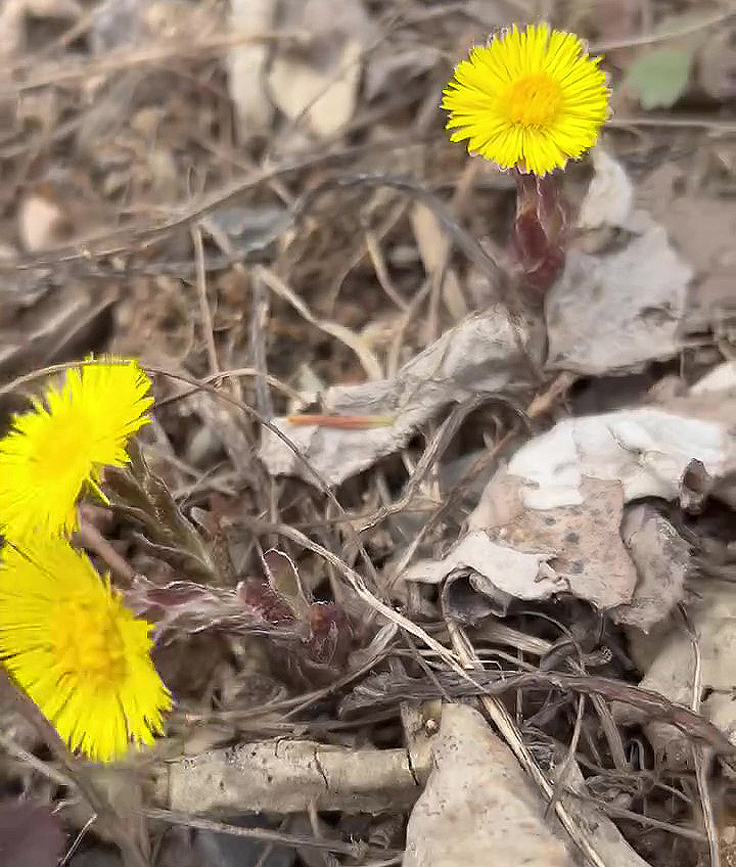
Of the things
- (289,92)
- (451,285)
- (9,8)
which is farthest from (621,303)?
(9,8)

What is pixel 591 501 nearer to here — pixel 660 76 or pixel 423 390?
pixel 423 390

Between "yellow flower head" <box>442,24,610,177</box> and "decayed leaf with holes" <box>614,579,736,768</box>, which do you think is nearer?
"decayed leaf with holes" <box>614,579,736,768</box>

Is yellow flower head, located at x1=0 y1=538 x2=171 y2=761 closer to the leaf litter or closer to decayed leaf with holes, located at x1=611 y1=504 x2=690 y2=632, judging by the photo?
the leaf litter

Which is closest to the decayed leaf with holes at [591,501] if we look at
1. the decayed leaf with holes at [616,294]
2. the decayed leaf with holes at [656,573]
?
the decayed leaf with holes at [656,573]

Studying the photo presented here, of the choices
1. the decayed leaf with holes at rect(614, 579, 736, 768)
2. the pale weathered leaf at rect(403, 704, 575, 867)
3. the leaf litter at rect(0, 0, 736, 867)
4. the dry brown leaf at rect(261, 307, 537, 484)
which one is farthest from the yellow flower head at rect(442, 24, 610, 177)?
the pale weathered leaf at rect(403, 704, 575, 867)

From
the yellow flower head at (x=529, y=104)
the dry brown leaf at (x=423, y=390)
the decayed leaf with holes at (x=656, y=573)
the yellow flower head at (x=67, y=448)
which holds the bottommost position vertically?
the decayed leaf with holes at (x=656, y=573)

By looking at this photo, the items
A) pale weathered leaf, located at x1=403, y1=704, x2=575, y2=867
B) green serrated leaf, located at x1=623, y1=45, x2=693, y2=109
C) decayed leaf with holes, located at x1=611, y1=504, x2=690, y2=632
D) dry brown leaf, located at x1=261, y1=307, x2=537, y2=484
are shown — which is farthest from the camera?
green serrated leaf, located at x1=623, y1=45, x2=693, y2=109

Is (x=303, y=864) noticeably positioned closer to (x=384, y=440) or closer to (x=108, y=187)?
(x=384, y=440)

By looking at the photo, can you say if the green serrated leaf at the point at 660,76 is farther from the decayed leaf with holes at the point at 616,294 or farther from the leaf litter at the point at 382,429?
the decayed leaf with holes at the point at 616,294
